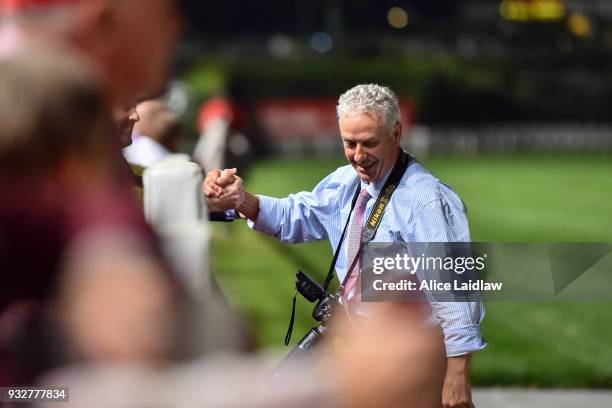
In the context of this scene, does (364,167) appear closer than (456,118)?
Yes

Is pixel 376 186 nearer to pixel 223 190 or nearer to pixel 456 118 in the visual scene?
pixel 223 190

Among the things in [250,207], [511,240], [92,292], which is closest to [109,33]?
[92,292]

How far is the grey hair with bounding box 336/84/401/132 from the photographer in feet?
12.3

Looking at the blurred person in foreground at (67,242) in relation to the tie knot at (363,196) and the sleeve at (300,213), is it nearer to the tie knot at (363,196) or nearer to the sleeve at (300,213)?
the tie knot at (363,196)

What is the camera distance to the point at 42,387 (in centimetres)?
96

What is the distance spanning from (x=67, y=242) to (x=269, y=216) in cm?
310

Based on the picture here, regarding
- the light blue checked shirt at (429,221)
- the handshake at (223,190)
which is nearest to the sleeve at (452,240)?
the light blue checked shirt at (429,221)

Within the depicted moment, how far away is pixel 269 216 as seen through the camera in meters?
4.05

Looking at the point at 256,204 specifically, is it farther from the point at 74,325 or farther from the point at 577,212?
the point at 577,212

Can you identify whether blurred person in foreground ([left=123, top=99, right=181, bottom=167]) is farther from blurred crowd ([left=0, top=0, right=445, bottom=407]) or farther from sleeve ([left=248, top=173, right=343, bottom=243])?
blurred crowd ([left=0, top=0, right=445, bottom=407])

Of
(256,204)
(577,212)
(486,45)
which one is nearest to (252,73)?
(486,45)

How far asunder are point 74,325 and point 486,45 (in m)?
52.6

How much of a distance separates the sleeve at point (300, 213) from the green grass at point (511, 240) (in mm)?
733

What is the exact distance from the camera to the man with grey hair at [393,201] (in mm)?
3672
